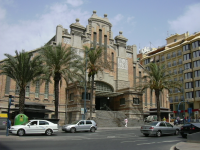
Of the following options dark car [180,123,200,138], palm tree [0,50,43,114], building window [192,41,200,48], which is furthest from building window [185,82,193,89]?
palm tree [0,50,43,114]

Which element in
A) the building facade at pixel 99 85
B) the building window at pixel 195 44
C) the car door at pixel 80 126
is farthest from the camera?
the building window at pixel 195 44

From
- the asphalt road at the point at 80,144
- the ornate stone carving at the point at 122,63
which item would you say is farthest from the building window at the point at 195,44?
the asphalt road at the point at 80,144

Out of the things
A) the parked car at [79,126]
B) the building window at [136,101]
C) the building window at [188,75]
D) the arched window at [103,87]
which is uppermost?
the building window at [188,75]

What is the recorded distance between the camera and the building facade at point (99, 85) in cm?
3426

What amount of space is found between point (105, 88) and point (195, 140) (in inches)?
1138

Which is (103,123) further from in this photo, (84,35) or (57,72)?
(84,35)

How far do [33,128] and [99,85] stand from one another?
23285 mm

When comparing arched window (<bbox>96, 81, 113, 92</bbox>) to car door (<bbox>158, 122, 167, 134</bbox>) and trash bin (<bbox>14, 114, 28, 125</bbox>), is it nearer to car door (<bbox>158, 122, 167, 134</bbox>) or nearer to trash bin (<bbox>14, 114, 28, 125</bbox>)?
trash bin (<bbox>14, 114, 28, 125</bbox>)

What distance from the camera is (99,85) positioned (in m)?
41.0

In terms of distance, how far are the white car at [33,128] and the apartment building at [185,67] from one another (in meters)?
42.1

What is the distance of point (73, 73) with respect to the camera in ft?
93.4

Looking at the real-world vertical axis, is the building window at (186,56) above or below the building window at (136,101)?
above

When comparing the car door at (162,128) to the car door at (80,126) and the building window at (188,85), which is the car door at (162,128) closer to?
the car door at (80,126)

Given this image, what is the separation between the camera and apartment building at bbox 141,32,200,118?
5941 centimetres
